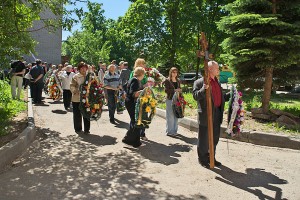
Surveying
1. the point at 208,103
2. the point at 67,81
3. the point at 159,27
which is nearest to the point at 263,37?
the point at 208,103

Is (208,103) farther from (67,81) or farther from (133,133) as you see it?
(67,81)

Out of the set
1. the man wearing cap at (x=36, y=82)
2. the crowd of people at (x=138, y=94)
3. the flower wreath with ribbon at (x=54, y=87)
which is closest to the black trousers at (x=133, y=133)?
the crowd of people at (x=138, y=94)

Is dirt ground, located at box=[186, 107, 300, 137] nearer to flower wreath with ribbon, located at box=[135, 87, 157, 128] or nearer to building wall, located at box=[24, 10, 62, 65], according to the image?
flower wreath with ribbon, located at box=[135, 87, 157, 128]

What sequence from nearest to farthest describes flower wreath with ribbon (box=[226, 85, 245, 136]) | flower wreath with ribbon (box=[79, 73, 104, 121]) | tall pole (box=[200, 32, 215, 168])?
tall pole (box=[200, 32, 215, 168]) < flower wreath with ribbon (box=[226, 85, 245, 136]) < flower wreath with ribbon (box=[79, 73, 104, 121])

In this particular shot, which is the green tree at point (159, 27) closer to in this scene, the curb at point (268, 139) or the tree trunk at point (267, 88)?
the tree trunk at point (267, 88)

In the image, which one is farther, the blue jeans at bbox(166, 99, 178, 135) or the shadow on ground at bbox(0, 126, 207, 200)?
the blue jeans at bbox(166, 99, 178, 135)

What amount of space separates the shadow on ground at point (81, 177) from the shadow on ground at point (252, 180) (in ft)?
3.03

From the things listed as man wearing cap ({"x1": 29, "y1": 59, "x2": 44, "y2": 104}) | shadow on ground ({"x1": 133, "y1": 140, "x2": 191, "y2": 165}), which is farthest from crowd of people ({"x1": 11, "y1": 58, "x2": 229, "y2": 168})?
man wearing cap ({"x1": 29, "y1": 59, "x2": 44, "y2": 104})

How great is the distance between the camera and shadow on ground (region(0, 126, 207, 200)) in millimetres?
4680

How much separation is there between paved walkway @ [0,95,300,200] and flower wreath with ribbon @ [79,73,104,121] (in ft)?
1.98

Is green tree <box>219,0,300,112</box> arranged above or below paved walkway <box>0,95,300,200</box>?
above

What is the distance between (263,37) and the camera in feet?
30.2

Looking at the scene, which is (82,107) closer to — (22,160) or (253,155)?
(22,160)

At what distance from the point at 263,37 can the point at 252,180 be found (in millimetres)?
5125
